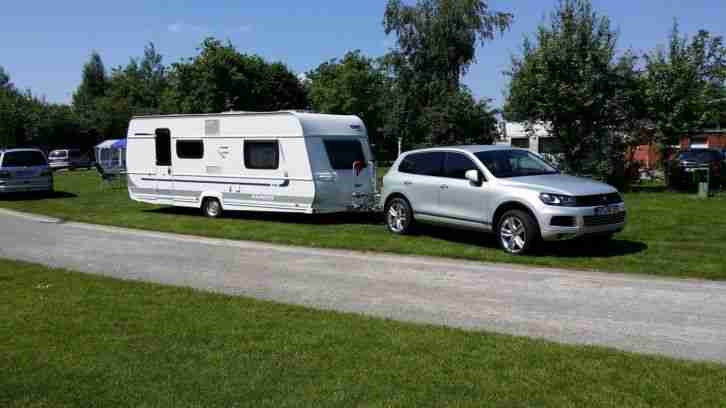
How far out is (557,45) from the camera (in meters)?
22.6

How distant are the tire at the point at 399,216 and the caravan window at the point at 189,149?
611cm

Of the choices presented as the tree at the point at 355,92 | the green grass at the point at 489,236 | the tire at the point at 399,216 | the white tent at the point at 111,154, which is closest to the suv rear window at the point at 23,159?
the green grass at the point at 489,236

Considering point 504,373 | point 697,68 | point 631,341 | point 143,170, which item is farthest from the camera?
point 697,68

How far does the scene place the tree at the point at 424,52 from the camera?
3731 centimetres

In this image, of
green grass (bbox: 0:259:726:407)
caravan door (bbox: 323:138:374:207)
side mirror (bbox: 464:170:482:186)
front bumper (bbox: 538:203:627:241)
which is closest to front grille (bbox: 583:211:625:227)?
front bumper (bbox: 538:203:627:241)

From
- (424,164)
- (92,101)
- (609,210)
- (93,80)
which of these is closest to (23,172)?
(424,164)

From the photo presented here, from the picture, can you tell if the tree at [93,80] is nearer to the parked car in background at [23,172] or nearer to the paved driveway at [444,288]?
the parked car in background at [23,172]

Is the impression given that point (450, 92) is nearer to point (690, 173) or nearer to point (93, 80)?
point (690, 173)

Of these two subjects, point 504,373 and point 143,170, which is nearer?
point 504,373

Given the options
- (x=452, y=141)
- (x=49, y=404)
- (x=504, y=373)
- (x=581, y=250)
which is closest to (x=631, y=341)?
(x=504, y=373)

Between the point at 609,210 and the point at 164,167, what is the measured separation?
39.4 feet

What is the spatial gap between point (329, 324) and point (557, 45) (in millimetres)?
18328

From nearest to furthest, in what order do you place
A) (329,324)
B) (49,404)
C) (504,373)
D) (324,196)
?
(49,404) < (504,373) < (329,324) < (324,196)

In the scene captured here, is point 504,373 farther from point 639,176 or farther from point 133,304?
point 639,176
